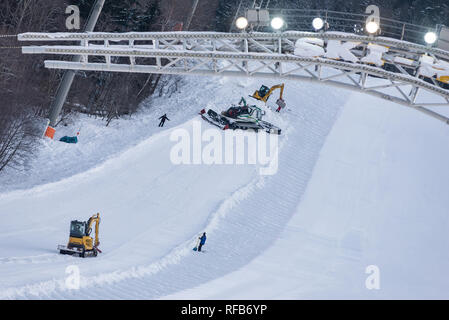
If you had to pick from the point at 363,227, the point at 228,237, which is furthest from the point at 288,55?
the point at 363,227

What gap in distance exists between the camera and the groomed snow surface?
22.5m

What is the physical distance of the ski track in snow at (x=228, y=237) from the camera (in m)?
20.5

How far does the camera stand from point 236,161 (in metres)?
35.3

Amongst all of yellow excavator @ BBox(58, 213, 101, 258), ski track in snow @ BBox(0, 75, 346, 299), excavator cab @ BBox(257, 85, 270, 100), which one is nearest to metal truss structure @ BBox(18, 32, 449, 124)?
yellow excavator @ BBox(58, 213, 101, 258)

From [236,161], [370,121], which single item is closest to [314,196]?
[236,161]

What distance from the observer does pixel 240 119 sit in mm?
38594

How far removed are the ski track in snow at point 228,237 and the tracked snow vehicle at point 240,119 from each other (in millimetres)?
1151

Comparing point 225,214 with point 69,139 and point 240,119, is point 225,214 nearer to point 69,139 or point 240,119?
point 69,139

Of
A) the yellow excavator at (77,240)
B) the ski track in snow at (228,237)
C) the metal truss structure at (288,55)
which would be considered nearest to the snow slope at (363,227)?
the ski track in snow at (228,237)

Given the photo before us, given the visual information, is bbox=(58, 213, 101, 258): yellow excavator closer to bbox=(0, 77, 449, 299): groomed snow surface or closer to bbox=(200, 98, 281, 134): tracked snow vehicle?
bbox=(0, 77, 449, 299): groomed snow surface

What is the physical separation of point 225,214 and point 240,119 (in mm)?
9854

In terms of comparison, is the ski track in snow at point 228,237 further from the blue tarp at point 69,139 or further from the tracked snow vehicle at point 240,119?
the blue tarp at point 69,139

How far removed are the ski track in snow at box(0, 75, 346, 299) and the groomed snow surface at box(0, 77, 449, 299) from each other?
0.19 ft
